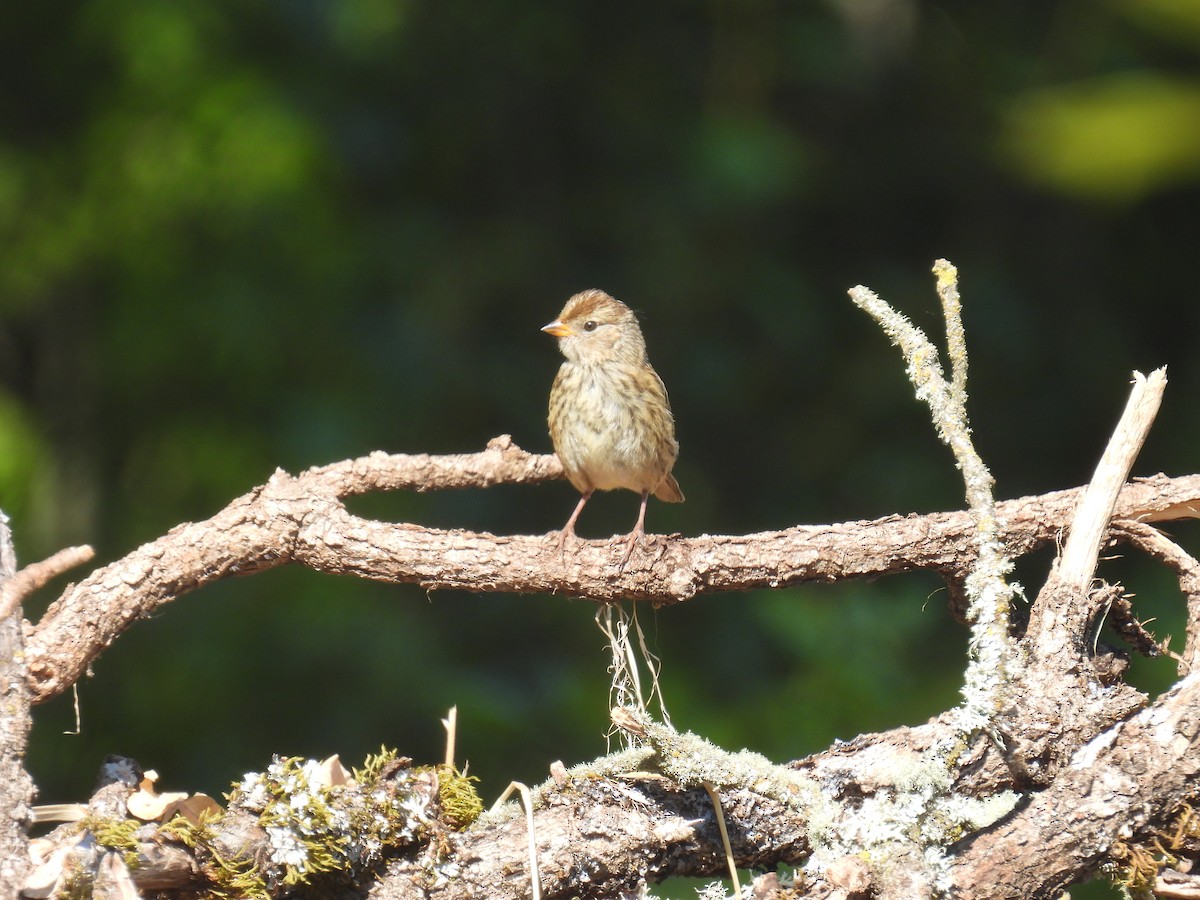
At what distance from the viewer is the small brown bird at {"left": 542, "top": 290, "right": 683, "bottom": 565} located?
399cm

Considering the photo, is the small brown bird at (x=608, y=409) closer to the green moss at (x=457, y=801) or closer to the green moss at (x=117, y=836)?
the green moss at (x=457, y=801)

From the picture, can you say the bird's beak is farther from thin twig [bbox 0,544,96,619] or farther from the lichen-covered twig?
thin twig [bbox 0,544,96,619]

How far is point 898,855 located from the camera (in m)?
2.08

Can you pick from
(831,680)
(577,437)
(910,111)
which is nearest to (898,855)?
(577,437)

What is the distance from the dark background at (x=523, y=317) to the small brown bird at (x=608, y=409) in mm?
1578

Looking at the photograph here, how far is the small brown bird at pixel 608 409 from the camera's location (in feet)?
13.1

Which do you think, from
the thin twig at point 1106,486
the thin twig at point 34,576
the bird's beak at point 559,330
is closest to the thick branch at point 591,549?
the thin twig at point 1106,486

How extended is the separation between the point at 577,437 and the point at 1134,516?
5.91 ft

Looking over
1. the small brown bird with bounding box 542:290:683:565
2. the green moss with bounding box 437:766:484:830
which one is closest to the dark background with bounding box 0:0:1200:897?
the small brown bird with bounding box 542:290:683:565

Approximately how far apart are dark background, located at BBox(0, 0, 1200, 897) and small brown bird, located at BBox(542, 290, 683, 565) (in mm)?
1578

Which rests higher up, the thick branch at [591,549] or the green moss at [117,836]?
the thick branch at [591,549]

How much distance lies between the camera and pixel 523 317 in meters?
6.95

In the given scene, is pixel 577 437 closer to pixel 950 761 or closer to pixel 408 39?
pixel 950 761

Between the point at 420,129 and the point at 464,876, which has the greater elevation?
the point at 420,129
